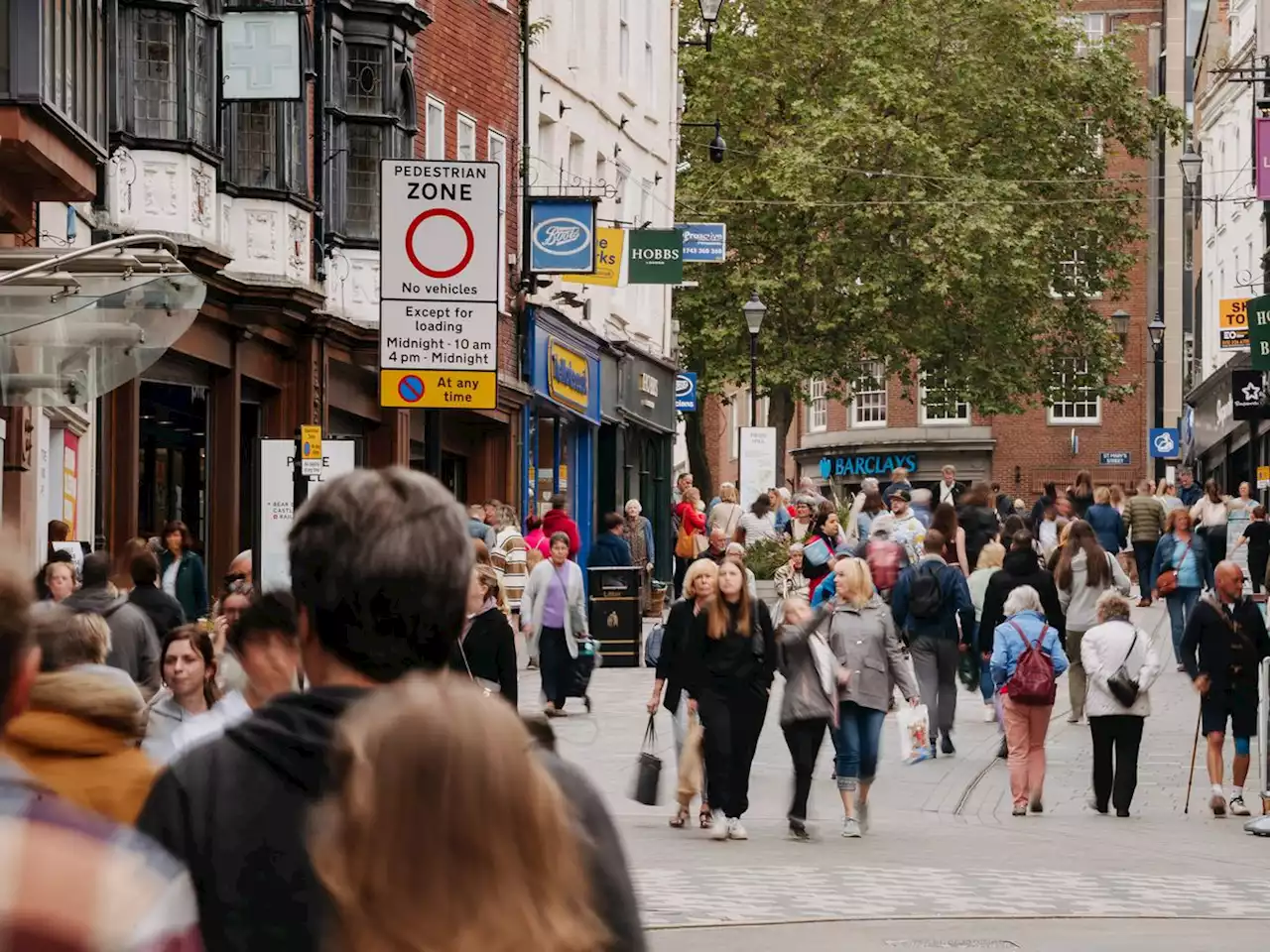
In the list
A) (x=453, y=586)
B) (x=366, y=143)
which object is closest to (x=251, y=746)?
(x=453, y=586)

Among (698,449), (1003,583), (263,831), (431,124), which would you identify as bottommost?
(1003,583)

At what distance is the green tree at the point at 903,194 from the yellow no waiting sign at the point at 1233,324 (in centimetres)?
492

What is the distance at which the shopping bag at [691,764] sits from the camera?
16.6 metres

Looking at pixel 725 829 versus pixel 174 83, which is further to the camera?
pixel 174 83

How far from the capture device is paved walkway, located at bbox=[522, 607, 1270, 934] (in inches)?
527

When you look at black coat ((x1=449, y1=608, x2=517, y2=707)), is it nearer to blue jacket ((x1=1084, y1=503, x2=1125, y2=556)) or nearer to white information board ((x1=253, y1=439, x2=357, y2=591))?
white information board ((x1=253, y1=439, x2=357, y2=591))

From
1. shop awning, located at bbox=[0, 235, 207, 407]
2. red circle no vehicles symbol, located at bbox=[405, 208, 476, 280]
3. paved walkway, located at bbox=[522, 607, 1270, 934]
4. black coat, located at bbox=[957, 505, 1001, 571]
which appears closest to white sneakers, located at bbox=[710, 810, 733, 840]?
paved walkway, located at bbox=[522, 607, 1270, 934]

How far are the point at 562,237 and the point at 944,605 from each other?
15.6 metres

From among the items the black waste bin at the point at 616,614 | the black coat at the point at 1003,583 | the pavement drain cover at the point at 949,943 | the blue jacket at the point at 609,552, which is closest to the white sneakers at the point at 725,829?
the pavement drain cover at the point at 949,943

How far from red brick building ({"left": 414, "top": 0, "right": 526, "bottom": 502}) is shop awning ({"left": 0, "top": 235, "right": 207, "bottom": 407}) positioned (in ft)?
52.2

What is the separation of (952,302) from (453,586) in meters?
57.5

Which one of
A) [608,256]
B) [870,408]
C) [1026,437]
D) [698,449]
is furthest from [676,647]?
[870,408]

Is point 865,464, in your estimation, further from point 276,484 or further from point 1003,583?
point 276,484

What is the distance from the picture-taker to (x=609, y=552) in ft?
98.9
